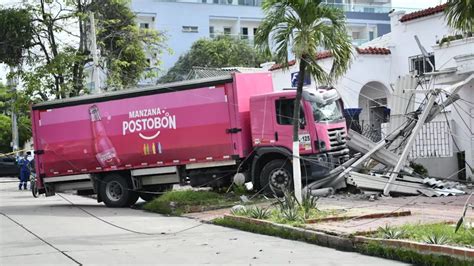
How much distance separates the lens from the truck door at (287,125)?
50.4ft

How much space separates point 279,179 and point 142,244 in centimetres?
621

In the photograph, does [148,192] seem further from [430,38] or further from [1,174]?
[1,174]

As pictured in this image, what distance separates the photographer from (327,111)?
15906 mm

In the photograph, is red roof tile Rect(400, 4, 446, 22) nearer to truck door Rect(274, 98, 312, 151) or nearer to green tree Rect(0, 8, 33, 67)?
truck door Rect(274, 98, 312, 151)

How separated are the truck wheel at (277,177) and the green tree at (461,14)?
6.64m

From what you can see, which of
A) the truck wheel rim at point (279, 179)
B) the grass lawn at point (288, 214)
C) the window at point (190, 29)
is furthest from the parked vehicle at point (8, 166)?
the grass lawn at point (288, 214)

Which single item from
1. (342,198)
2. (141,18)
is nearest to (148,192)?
(342,198)

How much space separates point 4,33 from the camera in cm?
2159

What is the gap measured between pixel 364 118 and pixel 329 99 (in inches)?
289

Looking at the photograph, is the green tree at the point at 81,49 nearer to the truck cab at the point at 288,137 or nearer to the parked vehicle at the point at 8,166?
the truck cab at the point at 288,137

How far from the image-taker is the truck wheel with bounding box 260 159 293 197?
1534cm

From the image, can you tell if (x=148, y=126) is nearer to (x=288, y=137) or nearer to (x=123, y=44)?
(x=288, y=137)

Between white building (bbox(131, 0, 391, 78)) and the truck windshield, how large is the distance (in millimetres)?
33646

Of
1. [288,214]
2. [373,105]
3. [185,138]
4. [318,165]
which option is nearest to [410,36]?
[373,105]
